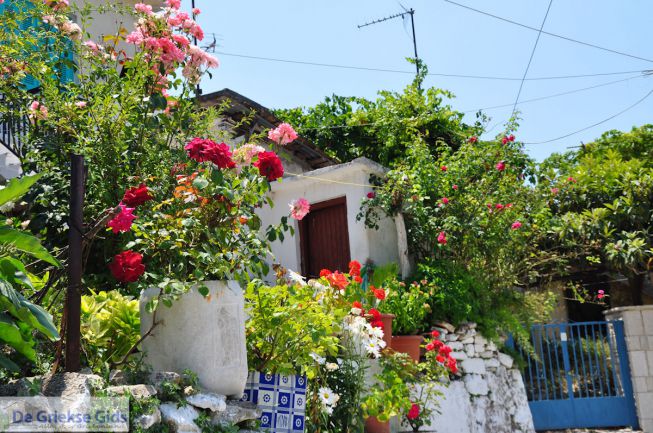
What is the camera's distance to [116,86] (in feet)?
16.0

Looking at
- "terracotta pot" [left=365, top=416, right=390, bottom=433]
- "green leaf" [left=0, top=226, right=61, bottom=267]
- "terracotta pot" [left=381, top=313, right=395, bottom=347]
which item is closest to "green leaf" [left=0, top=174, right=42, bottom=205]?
"green leaf" [left=0, top=226, right=61, bottom=267]

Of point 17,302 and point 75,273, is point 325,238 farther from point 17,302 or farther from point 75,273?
point 17,302

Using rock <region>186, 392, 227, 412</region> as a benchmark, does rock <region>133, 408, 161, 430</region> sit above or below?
below

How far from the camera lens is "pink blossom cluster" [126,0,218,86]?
16.2ft

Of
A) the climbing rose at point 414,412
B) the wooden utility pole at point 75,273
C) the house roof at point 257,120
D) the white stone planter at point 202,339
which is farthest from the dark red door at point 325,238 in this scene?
the wooden utility pole at point 75,273

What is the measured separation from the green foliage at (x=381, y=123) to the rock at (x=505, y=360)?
4395 mm

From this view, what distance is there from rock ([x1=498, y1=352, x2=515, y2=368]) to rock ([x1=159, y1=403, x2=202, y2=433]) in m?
6.48

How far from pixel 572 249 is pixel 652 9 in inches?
168

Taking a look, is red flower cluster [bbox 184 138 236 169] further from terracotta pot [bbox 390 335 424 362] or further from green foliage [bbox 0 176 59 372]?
terracotta pot [bbox 390 335 424 362]

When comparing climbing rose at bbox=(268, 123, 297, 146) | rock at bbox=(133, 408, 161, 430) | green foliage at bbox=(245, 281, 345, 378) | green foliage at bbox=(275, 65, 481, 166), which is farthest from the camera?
green foliage at bbox=(275, 65, 481, 166)

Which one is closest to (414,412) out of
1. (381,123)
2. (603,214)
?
(603,214)

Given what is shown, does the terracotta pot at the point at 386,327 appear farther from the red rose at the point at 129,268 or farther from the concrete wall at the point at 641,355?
the concrete wall at the point at 641,355

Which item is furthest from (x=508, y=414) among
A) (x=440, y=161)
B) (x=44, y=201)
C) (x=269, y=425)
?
(x=44, y=201)

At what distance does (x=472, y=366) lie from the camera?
8.75 metres
